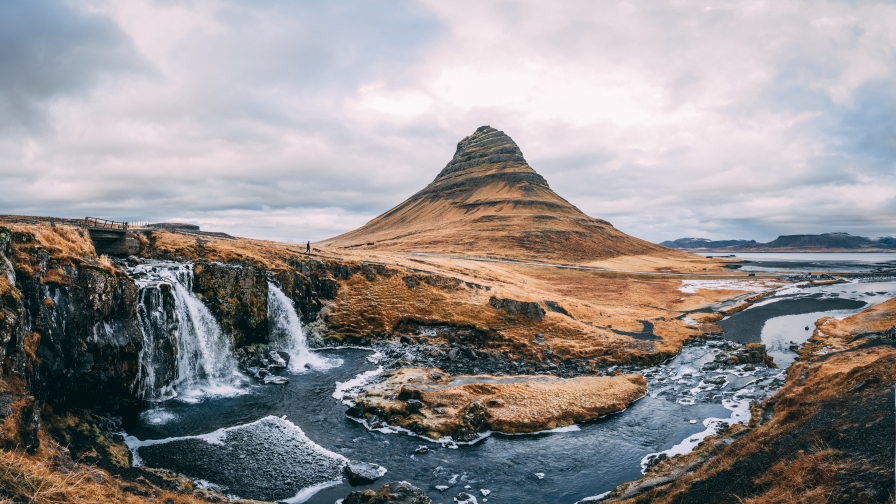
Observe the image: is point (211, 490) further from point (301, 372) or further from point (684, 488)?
point (684, 488)

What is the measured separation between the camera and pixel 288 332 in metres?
48.0

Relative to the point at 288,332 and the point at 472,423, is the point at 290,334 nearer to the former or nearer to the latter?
the point at 288,332

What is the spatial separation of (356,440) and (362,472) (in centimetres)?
442

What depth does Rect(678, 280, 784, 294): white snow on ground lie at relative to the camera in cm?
10925

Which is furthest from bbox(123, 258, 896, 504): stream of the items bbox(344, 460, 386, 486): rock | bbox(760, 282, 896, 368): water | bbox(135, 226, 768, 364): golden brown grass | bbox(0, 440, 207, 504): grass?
bbox(760, 282, 896, 368): water

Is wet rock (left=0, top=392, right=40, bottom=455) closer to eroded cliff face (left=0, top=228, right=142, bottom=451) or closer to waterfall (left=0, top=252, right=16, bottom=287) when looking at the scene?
eroded cliff face (left=0, top=228, right=142, bottom=451)

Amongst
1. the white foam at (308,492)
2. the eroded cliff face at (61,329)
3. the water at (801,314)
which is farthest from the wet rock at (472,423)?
the water at (801,314)

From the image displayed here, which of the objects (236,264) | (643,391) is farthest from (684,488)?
(236,264)

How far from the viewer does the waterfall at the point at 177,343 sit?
33.2 meters

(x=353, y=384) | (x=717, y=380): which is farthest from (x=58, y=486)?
(x=717, y=380)

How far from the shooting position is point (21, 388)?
20859mm

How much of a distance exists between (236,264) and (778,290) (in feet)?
401

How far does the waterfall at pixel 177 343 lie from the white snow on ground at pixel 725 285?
10054cm

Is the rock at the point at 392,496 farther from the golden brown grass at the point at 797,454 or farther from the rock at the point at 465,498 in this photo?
the golden brown grass at the point at 797,454
